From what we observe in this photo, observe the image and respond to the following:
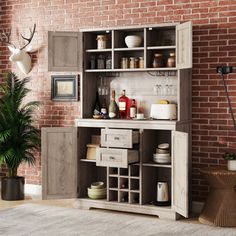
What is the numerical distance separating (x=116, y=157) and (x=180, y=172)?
0.79 meters

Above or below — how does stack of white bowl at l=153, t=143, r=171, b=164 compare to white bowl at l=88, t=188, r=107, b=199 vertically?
above

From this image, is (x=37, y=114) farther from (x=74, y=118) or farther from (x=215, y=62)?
(x=215, y=62)

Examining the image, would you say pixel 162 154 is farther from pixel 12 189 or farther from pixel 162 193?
pixel 12 189

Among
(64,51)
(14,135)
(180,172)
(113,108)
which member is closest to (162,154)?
(180,172)

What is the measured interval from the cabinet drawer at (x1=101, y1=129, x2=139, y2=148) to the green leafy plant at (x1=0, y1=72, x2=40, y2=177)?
50.7 inches

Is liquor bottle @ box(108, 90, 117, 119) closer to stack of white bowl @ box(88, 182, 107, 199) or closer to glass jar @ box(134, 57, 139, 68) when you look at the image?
glass jar @ box(134, 57, 139, 68)

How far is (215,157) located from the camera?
19.8 feet

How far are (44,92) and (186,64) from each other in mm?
2401

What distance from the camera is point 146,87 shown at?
6426 mm

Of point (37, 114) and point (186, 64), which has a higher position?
point (186, 64)

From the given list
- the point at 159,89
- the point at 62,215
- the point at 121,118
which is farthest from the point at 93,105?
the point at 62,215

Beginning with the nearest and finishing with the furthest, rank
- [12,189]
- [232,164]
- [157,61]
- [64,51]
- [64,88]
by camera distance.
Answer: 1. [232,164]
2. [157,61]
3. [64,51]
4. [12,189]
5. [64,88]

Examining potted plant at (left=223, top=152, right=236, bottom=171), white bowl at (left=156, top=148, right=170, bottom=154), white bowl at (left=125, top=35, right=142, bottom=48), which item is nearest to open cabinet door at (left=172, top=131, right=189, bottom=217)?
white bowl at (left=156, top=148, right=170, bottom=154)

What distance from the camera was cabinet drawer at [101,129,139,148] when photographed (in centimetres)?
595
